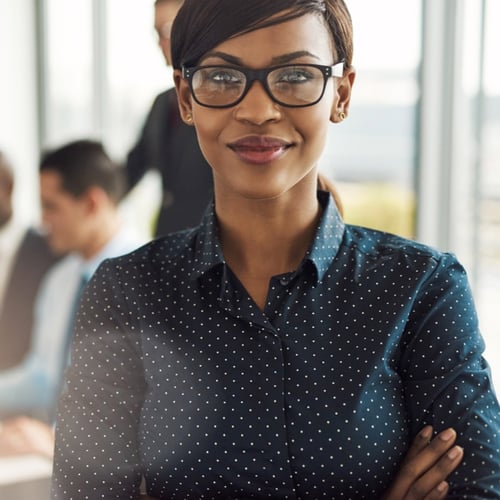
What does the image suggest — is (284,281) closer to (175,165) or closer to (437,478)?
(437,478)

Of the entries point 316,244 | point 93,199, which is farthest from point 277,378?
point 93,199

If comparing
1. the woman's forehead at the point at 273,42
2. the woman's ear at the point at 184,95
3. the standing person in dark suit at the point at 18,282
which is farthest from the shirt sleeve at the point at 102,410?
the standing person in dark suit at the point at 18,282

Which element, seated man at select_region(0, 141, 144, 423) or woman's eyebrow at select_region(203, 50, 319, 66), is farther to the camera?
seated man at select_region(0, 141, 144, 423)

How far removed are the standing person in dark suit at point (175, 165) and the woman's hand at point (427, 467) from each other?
116cm

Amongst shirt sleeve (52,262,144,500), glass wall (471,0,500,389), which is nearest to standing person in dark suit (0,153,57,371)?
glass wall (471,0,500,389)

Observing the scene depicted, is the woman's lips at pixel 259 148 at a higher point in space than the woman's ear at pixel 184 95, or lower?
lower

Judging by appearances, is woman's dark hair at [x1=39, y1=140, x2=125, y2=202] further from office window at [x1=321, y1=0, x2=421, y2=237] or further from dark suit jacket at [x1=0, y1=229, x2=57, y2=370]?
office window at [x1=321, y1=0, x2=421, y2=237]

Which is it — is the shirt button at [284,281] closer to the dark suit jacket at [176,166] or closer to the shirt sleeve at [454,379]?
the shirt sleeve at [454,379]

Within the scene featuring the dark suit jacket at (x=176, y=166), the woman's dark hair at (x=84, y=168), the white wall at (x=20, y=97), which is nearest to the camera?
the dark suit jacket at (x=176, y=166)

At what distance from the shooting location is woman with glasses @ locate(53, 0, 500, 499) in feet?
3.30

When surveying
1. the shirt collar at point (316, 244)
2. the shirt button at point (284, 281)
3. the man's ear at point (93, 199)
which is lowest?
the man's ear at point (93, 199)

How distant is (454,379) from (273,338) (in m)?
0.22

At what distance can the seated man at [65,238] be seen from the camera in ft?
8.48

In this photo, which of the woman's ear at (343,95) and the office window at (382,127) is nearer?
the woman's ear at (343,95)
